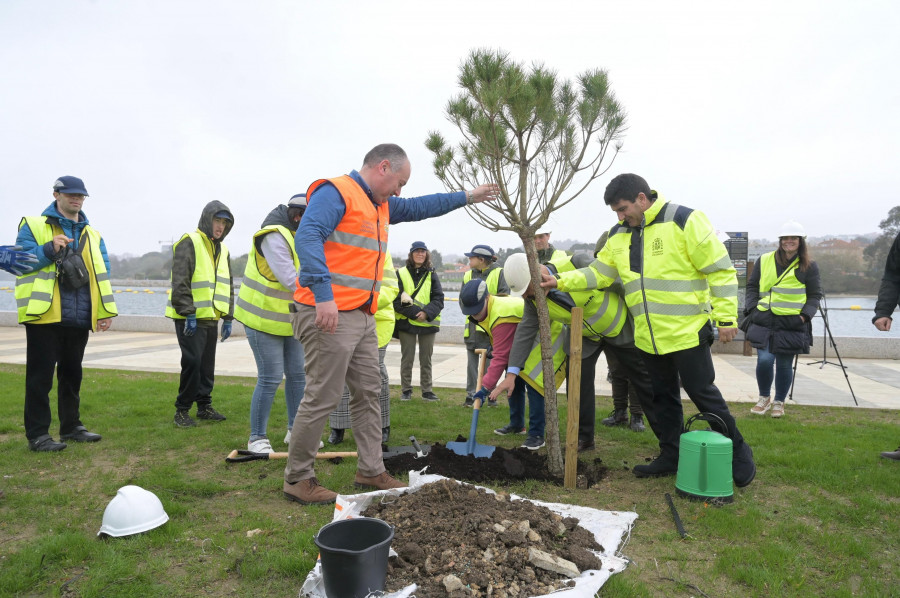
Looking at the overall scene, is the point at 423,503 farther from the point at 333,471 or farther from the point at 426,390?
the point at 426,390

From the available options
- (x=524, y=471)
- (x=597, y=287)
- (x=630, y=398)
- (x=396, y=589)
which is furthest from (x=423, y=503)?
(x=630, y=398)

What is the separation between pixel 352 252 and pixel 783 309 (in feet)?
15.3

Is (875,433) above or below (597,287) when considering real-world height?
below

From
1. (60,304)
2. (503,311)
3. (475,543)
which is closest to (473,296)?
(503,311)

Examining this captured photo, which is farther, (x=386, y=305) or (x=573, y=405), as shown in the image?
(x=386, y=305)

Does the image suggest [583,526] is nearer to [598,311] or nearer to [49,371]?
[598,311]

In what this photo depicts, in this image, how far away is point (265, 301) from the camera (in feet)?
13.2

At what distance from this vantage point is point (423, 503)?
2.95 metres

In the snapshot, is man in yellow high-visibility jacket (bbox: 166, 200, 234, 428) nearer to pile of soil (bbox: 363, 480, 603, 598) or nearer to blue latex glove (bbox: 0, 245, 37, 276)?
blue latex glove (bbox: 0, 245, 37, 276)

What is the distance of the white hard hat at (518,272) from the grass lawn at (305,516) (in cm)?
141

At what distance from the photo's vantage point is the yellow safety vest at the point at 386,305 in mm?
4418

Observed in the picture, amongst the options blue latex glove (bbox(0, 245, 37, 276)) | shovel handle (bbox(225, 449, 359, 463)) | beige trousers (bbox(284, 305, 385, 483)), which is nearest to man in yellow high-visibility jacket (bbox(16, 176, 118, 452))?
blue latex glove (bbox(0, 245, 37, 276))

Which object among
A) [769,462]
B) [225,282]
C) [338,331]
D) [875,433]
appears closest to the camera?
[338,331]

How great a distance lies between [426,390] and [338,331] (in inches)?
142
